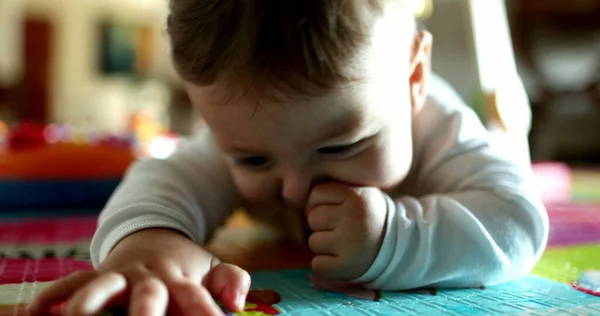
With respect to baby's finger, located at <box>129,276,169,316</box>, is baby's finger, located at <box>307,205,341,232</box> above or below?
above

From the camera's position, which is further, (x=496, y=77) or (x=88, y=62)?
(x=88, y=62)

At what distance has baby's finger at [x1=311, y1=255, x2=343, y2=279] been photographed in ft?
1.51

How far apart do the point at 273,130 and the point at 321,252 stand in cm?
10

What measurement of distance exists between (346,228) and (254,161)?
9cm

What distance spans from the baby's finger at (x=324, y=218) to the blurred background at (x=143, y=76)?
0.65 ft

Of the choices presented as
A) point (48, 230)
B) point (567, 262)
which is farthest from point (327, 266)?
point (48, 230)

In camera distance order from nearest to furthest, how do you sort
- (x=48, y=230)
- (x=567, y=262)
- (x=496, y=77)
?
(x=567, y=262)
(x=48, y=230)
(x=496, y=77)

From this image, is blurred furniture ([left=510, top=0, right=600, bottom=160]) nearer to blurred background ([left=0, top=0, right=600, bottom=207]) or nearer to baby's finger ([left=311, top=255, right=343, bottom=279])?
blurred background ([left=0, top=0, right=600, bottom=207])

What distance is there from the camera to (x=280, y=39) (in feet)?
1.33

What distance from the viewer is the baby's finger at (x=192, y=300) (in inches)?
13.9

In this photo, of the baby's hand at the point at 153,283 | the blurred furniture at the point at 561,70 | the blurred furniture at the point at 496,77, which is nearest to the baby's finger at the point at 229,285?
the baby's hand at the point at 153,283

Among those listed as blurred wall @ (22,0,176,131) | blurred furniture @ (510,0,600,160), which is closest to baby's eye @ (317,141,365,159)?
blurred furniture @ (510,0,600,160)

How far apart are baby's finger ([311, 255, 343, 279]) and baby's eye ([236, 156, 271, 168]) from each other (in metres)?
0.08

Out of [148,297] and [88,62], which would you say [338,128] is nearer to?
[148,297]
